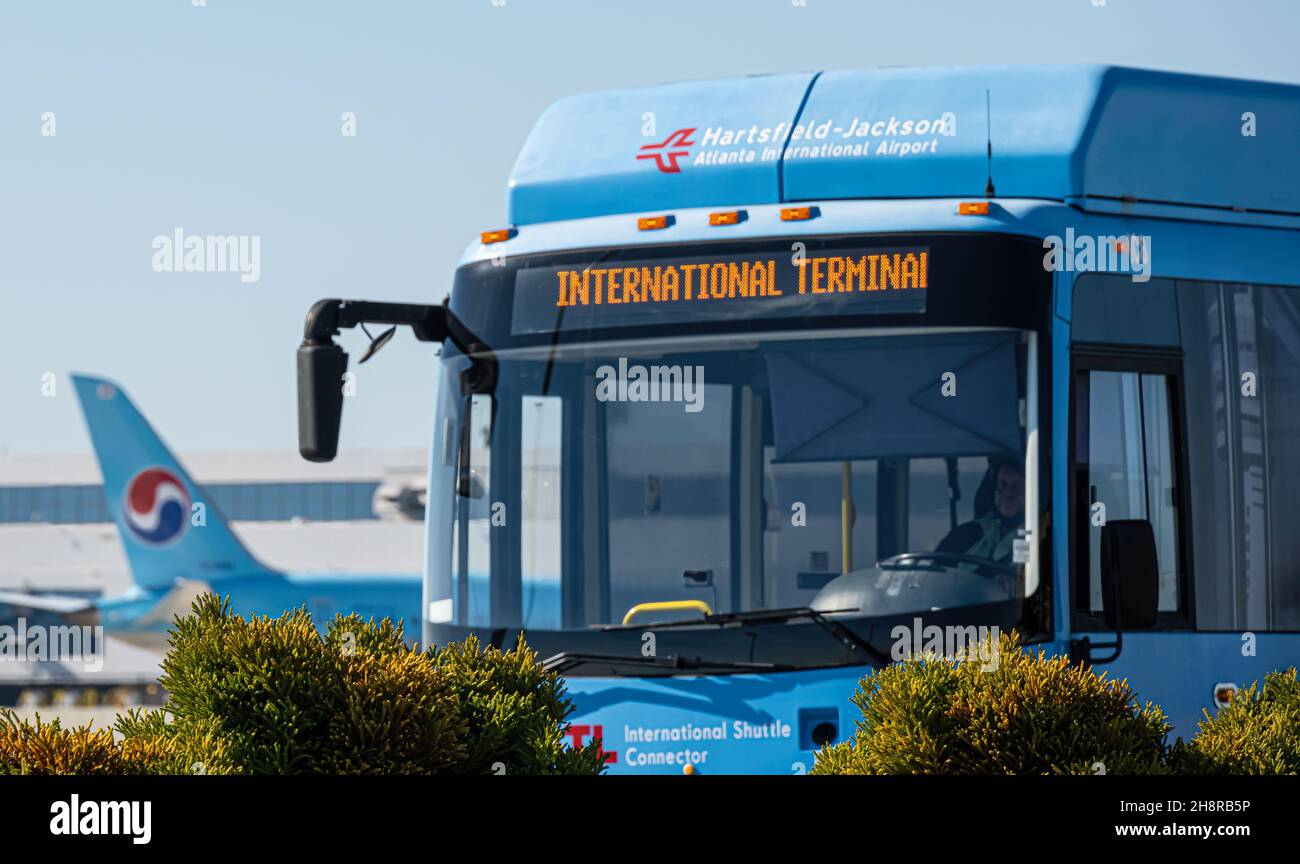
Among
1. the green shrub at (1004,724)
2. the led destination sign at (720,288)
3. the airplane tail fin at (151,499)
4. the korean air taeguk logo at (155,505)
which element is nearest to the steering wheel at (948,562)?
the led destination sign at (720,288)

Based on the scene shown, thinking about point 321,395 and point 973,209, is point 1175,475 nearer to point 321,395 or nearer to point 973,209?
point 973,209

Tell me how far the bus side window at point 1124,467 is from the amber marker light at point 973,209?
73 centimetres

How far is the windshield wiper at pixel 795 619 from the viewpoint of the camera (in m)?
7.36

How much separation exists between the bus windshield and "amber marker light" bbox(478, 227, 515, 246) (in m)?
0.50

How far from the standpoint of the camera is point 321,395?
7988 mm

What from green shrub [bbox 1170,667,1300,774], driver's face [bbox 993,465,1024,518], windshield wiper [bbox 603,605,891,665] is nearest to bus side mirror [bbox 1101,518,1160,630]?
driver's face [bbox 993,465,1024,518]

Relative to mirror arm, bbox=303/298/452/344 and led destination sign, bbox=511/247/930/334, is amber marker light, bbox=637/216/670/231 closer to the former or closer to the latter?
led destination sign, bbox=511/247/930/334

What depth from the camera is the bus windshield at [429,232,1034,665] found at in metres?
7.53

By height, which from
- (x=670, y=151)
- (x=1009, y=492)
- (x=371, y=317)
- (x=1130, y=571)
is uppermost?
(x=670, y=151)

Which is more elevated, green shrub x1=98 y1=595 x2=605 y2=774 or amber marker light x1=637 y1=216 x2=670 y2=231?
amber marker light x1=637 y1=216 x2=670 y2=231

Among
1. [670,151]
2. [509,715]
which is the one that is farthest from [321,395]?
[509,715]

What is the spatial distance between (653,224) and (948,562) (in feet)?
6.25

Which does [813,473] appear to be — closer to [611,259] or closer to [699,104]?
[611,259]

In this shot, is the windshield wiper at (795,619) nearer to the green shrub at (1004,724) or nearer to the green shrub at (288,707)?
the green shrub at (1004,724)
